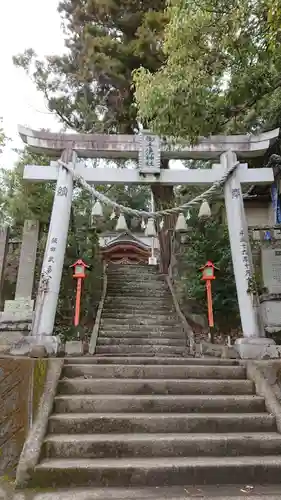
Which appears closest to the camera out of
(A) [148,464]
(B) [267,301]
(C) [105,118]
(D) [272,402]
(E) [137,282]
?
(A) [148,464]

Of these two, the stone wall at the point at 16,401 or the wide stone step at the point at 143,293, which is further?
the wide stone step at the point at 143,293

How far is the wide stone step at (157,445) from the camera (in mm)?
3572

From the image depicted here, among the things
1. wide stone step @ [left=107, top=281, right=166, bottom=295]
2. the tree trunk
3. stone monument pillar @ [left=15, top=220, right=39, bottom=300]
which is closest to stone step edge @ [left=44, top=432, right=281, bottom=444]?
stone monument pillar @ [left=15, top=220, right=39, bottom=300]

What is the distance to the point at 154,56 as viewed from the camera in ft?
36.3

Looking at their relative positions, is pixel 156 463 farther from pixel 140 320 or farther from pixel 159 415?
pixel 140 320

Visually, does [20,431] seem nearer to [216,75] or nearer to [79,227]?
[216,75]

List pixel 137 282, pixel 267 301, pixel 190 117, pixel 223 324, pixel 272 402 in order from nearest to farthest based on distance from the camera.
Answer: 1. pixel 272 402
2. pixel 190 117
3. pixel 267 301
4. pixel 223 324
5. pixel 137 282

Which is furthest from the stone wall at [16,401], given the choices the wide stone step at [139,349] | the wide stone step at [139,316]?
the wide stone step at [139,316]

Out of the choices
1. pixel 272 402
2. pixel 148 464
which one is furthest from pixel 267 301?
pixel 148 464

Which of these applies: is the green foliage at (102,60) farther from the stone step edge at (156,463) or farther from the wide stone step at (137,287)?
the stone step edge at (156,463)

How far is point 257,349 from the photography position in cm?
607

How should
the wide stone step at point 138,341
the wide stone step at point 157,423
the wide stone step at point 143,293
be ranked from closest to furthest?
the wide stone step at point 157,423 → the wide stone step at point 138,341 → the wide stone step at point 143,293

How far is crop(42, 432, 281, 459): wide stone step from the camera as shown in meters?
3.57

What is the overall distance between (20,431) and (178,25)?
5241 millimetres
